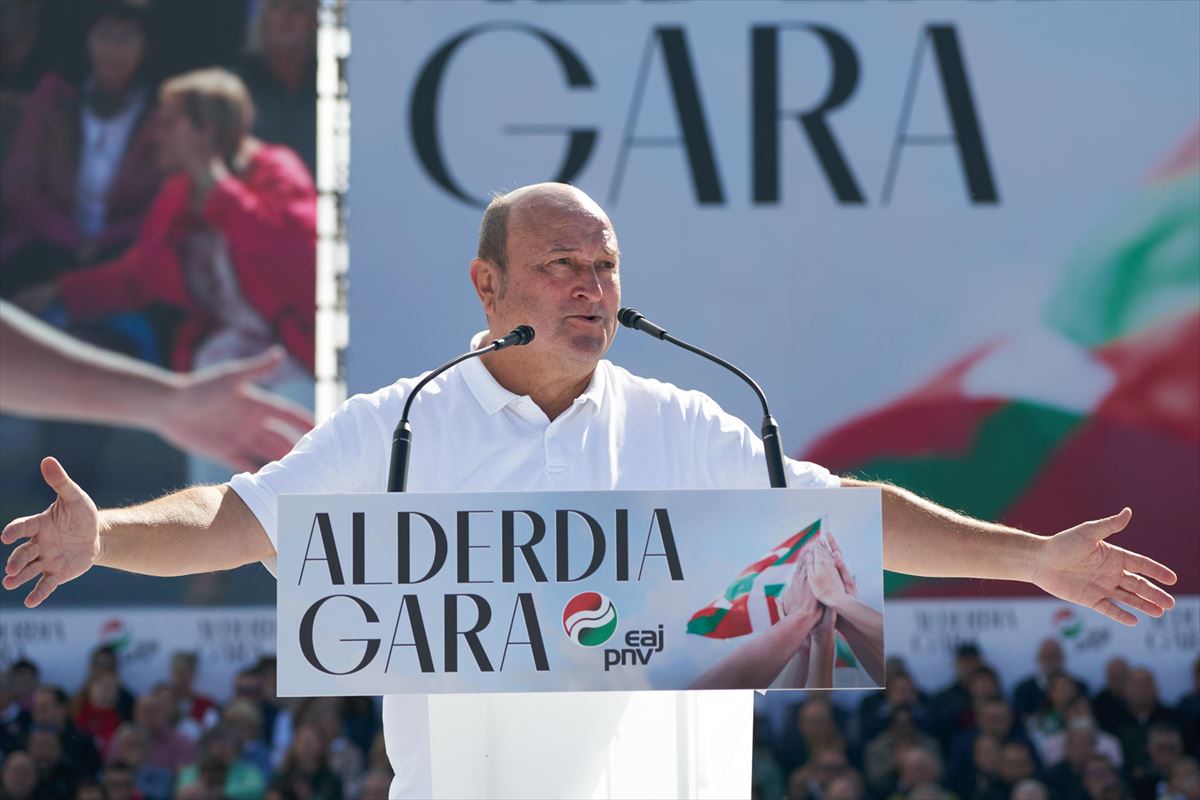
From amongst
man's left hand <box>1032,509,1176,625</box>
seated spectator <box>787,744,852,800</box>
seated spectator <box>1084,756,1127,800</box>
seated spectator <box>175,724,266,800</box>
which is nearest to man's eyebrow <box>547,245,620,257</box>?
man's left hand <box>1032,509,1176,625</box>

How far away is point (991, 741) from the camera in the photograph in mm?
7730

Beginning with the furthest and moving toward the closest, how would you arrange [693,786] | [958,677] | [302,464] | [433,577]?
[958,677]
[302,464]
[693,786]
[433,577]

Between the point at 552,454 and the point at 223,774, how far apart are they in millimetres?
5672

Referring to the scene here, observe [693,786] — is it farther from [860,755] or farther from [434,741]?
[860,755]

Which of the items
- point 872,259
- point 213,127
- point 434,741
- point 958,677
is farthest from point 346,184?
point 434,741

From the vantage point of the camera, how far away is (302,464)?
2598mm

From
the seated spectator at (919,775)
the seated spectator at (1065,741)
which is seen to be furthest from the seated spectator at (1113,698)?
the seated spectator at (919,775)

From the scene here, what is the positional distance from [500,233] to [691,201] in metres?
6.28

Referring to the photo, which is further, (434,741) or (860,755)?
(860,755)

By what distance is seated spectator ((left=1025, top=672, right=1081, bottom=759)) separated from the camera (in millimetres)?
8055

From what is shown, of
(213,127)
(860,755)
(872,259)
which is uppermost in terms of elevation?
(213,127)

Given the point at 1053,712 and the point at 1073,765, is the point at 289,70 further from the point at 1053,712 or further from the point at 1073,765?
the point at 1073,765

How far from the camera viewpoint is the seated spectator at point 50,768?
25.2 ft

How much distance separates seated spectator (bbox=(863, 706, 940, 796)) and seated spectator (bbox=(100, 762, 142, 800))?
137 inches
